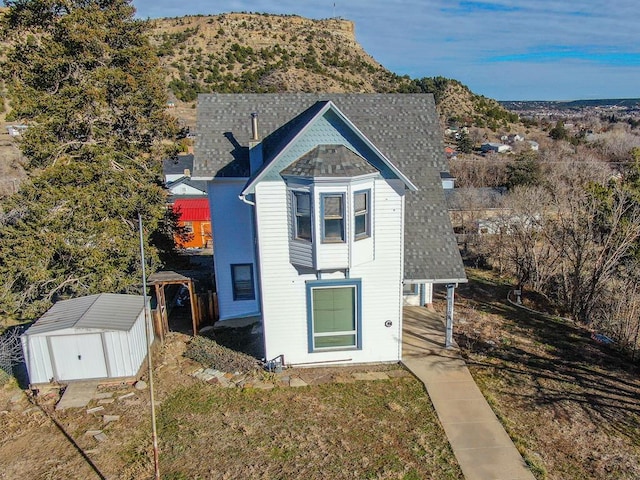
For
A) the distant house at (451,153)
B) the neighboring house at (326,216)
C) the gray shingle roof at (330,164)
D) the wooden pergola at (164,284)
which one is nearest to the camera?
the gray shingle roof at (330,164)

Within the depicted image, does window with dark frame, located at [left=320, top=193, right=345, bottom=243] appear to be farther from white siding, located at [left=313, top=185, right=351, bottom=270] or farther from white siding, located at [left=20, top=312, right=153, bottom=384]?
white siding, located at [left=20, top=312, right=153, bottom=384]

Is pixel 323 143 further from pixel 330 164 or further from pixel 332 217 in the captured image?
pixel 332 217

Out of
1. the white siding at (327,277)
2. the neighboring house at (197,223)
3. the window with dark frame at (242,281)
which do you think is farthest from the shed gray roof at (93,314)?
the neighboring house at (197,223)

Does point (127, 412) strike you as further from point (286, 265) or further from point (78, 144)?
point (78, 144)

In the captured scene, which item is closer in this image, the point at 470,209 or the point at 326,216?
the point at 326,216

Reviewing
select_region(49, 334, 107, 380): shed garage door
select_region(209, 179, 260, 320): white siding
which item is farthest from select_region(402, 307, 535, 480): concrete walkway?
select_region(49, 334, 107, 380): shed garage door

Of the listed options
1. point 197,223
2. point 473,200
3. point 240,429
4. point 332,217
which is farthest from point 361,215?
point 473,200

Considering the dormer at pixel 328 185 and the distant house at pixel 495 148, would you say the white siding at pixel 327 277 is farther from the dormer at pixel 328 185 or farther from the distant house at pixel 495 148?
the distant house at pixel 495 148
